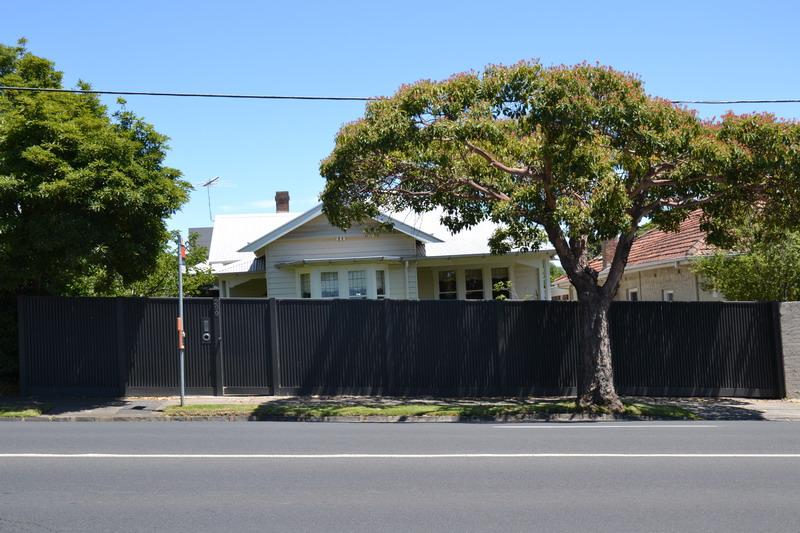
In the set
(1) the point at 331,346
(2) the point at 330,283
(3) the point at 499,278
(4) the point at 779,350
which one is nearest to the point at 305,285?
(2) the point at 330,283

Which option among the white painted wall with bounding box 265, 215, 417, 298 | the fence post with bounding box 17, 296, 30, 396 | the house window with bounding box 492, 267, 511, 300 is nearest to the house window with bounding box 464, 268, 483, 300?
the house window with bounding box 492, 267, 511, 300

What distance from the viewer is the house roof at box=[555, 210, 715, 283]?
2248 centimetres

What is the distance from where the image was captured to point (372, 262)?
22375 millimetres

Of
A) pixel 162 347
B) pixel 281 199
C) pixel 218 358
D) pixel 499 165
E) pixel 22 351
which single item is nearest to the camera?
pixel 499 165

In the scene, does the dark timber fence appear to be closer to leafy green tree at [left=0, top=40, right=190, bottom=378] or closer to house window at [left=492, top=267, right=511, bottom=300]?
leafy green tree at [left=0, top=40, right=190, bottom=378]

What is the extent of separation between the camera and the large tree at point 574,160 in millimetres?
13234

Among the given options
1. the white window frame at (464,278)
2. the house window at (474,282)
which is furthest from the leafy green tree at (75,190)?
the house window at (474,282)

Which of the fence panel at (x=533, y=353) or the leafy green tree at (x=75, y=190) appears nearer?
the leafy green tree at (x=75, y=190)

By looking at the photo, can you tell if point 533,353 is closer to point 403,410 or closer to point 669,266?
point 403,410

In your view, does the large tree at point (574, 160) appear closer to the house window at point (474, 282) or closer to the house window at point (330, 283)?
the house window at point (330, 283)

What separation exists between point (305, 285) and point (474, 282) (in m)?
5.41

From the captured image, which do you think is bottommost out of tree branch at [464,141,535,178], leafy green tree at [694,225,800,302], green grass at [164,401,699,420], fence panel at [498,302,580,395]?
green grass at [164,401,699,420]

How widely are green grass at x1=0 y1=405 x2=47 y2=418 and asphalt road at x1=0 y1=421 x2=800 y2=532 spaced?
1.56 metres

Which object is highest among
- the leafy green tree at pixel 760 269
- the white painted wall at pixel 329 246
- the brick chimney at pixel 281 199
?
the brick chimney at pixel 281 199
